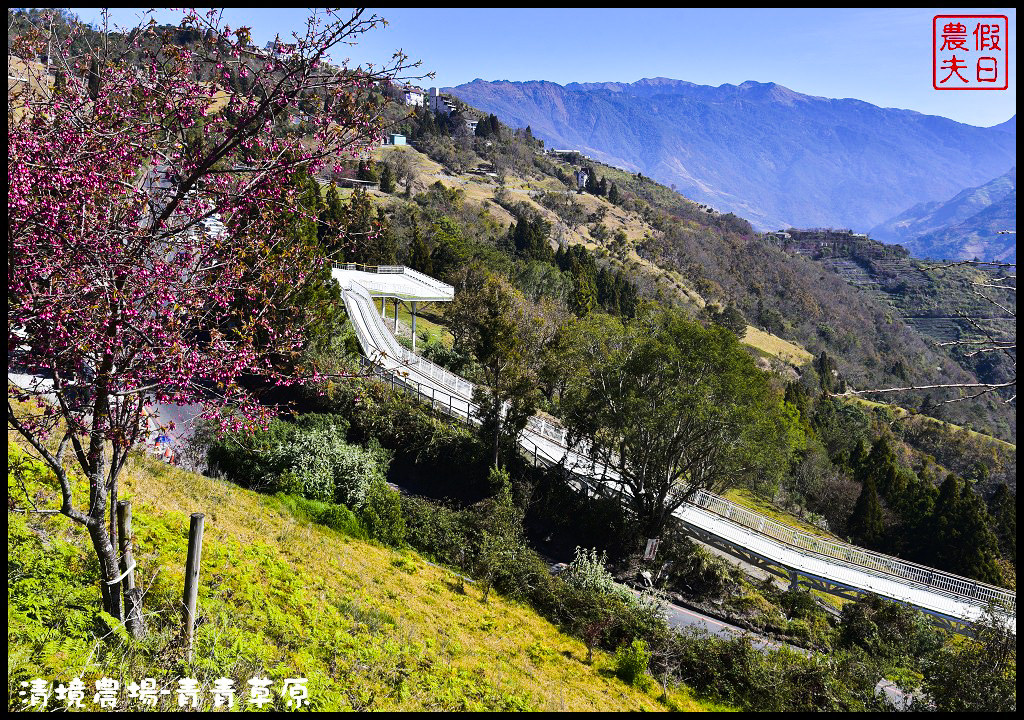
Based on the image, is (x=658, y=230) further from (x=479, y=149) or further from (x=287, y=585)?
(x=287, y=585)

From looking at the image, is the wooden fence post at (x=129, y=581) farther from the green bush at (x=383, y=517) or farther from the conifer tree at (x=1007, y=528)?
the conifer tree at (x=1007, y=528)

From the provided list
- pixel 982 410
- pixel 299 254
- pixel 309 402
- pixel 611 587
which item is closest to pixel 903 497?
pixel 611 587

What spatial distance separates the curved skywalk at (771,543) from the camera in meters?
18.3

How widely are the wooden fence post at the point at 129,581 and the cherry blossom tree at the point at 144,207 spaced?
147mm

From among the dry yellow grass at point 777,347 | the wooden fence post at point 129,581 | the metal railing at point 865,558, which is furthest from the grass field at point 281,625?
the dry yellow grass at point 777,347

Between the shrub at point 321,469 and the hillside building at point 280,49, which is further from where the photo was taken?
the shrub at point 321,469

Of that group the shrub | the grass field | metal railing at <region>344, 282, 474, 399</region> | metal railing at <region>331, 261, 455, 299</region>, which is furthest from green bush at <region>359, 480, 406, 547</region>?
metal railing at <region>331, 261, 455, 299</region>

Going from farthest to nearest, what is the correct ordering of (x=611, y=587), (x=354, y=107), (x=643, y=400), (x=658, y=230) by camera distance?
1. (x=658, y=230)
2. (x=643, y=400)
3. (x=611, y=587)
4. (x=354, y=107)

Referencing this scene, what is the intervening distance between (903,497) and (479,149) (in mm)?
85798

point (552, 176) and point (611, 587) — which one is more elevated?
point (552, 176)

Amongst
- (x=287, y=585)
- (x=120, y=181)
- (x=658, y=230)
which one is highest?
(x=658, y=230)

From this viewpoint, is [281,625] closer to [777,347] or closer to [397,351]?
[397,351]

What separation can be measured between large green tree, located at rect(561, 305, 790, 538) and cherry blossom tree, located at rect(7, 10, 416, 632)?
579 inches

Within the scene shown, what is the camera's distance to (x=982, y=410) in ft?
233
